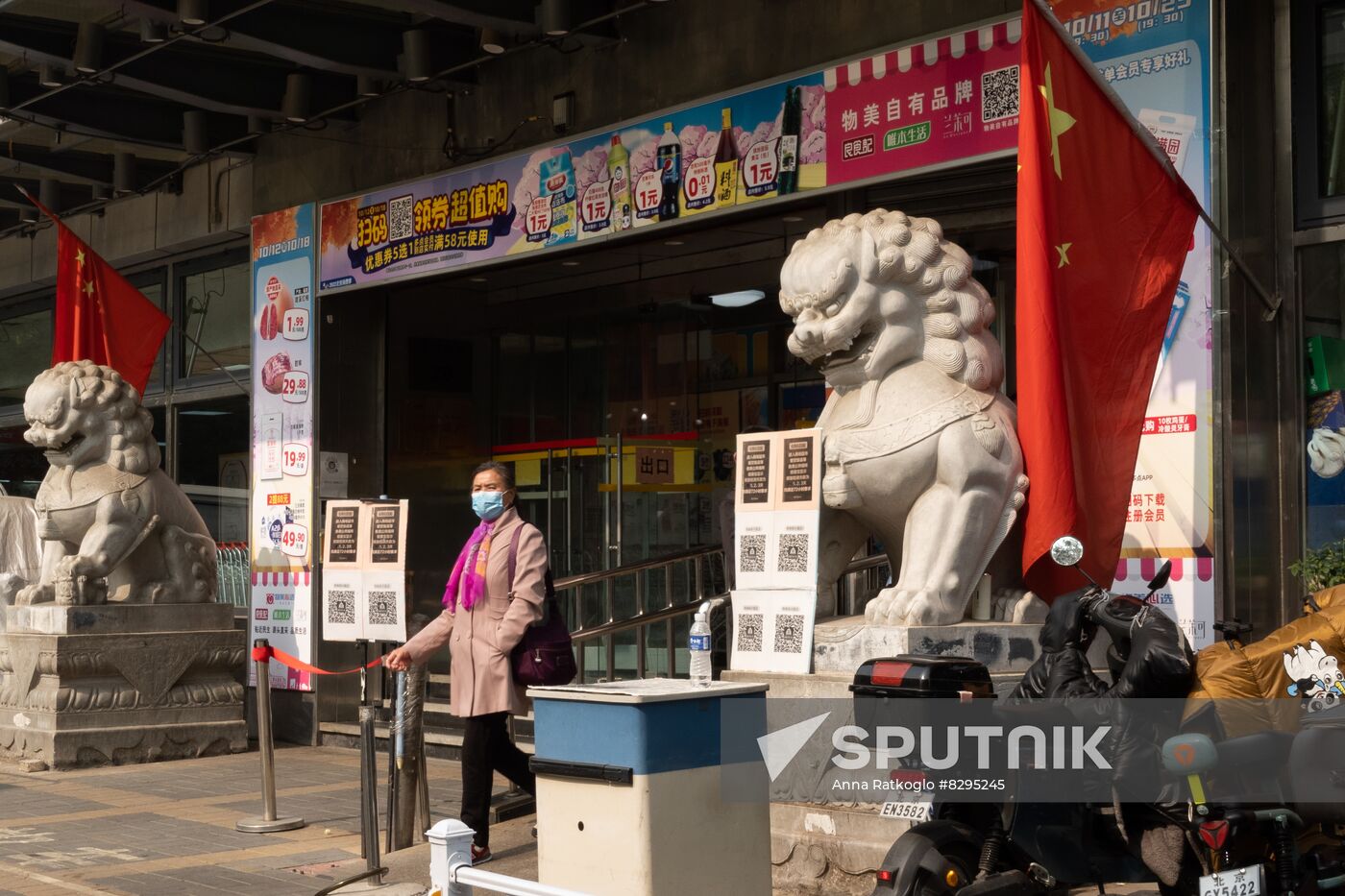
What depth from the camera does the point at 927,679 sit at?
206 inches

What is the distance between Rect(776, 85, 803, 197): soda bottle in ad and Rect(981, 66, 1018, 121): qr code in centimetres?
138

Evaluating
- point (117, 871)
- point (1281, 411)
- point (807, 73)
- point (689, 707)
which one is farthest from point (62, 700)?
point (1281, 411)

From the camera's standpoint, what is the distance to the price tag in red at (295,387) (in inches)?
543

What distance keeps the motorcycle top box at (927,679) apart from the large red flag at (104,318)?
1000 cm

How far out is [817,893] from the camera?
6586mm

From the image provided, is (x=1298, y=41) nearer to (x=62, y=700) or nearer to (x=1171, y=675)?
(x=1171, y=675)

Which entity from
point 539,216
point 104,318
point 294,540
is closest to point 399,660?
point 539,216

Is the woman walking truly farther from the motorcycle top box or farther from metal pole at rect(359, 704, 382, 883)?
the motorcycle top box

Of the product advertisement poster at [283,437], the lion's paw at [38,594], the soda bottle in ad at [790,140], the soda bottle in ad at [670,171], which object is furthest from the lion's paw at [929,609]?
the product advertisement poster at [283,437]

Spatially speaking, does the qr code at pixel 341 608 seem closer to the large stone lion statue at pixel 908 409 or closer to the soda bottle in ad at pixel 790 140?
the large stone lion statue at pixel 908 409

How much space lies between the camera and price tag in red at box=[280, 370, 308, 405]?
1380 cm

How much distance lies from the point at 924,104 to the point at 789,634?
3575mm

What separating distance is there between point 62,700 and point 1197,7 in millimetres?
9056

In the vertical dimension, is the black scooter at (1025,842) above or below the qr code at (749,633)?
below
